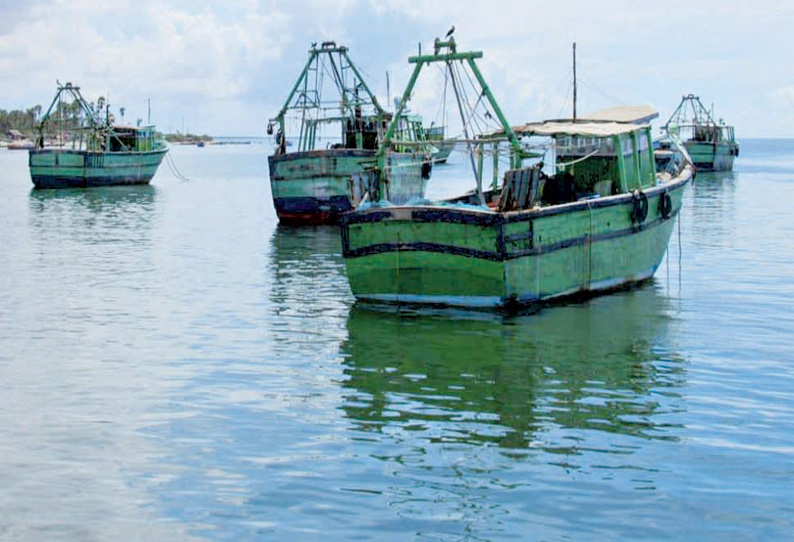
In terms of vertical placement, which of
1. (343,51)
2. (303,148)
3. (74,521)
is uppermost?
(343,51)

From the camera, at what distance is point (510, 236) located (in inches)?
644

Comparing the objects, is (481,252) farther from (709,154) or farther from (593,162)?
(709,154)

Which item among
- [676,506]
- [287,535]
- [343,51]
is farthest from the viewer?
[343,51]

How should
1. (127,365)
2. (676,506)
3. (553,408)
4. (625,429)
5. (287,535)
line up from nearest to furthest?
(287,535) → (676,506) → (625,429) → (553,408) → (127,365)

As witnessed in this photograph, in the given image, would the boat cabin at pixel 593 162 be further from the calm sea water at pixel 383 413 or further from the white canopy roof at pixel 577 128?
the calm sea water at pixel 383 413

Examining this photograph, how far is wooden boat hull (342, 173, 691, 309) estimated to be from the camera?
1650cm

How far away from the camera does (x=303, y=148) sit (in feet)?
123

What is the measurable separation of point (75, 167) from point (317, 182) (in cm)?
2838

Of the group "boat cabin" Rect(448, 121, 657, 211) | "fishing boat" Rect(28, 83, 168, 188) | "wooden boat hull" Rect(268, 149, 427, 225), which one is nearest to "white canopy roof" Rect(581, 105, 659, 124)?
"boat cabin" Rect(448, 121, 657, 211)

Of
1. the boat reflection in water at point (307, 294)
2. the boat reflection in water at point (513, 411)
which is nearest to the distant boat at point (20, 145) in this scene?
the boat reflection in water at point (307, 294)

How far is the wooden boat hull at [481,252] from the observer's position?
16.5m

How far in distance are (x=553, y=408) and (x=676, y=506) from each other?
10.2ft

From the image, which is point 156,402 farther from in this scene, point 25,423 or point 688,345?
point 688,345

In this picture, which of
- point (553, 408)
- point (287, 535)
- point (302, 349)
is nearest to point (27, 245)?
point (302, 349)
